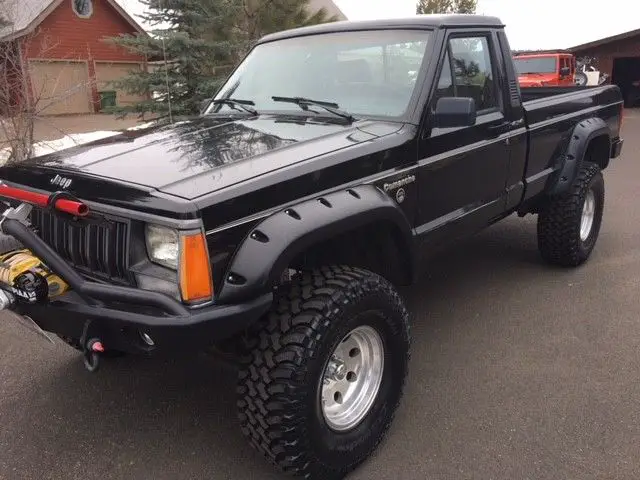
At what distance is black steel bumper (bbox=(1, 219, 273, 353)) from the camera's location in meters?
2.04

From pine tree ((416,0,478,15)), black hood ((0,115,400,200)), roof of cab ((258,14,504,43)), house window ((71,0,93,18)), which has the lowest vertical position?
black hood ((0,115,400,200))

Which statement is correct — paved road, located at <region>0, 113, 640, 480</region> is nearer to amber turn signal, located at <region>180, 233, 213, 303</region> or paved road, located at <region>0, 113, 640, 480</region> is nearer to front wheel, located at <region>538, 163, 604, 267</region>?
front wheel, located at <region>538, 163, 604, 267</region>

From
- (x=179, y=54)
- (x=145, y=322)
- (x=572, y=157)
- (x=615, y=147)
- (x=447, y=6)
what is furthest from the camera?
(x=447, y=6)

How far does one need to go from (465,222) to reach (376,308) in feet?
3.91

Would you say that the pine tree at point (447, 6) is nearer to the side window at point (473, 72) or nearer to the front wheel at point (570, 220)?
the front wheel at point (570, 220)

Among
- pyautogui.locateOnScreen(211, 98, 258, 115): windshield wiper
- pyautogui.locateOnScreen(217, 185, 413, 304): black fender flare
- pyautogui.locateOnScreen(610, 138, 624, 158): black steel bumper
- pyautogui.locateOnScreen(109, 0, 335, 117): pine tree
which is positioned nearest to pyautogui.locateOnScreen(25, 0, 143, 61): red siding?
pyautogui.locateOnScreen(109, 0, 335, 117): pine tree

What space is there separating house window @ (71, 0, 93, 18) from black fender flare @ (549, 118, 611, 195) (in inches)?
961

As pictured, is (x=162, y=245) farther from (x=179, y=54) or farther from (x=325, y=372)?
(x=179, y=54)

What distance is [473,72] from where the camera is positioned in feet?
11.9

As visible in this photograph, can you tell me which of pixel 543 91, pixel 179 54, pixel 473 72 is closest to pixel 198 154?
pixel 473 72

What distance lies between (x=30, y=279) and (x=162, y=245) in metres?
0.53

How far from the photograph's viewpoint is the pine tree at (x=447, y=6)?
103 ft

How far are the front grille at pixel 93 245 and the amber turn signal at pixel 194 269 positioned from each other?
0.27 metres

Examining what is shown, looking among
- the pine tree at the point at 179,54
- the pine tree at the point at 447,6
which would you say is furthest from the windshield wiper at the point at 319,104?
the pine tree at the point at 447,6
